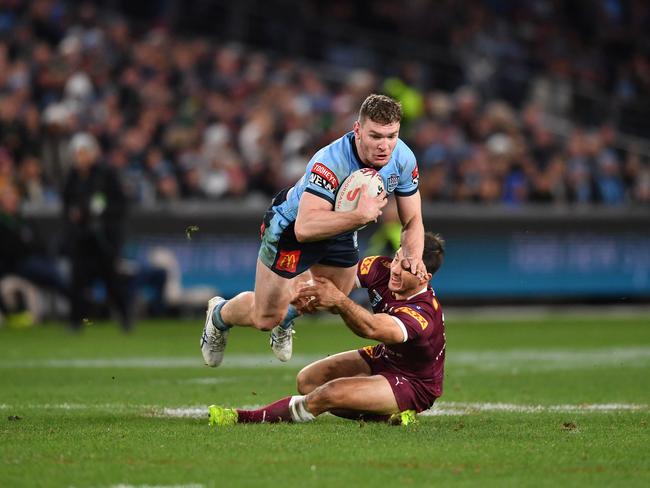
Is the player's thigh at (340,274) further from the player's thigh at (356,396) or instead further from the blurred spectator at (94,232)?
the blurred spectator at (94,232)

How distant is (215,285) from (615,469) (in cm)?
1416

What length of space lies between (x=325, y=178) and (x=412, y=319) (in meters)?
1.05

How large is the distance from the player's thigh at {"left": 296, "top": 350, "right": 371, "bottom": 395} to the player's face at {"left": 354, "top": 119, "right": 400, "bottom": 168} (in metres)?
1.34

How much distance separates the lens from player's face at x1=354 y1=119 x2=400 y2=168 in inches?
316

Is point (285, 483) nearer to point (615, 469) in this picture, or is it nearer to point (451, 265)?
point (615, 469)

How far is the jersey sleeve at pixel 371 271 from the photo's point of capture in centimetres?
864

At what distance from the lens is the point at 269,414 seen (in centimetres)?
824

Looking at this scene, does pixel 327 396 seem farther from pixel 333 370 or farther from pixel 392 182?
pixel 392 182

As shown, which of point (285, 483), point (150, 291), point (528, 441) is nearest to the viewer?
point (285, 483)

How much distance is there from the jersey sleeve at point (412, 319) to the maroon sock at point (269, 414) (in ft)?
3.08

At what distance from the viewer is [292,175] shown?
21.0 meters

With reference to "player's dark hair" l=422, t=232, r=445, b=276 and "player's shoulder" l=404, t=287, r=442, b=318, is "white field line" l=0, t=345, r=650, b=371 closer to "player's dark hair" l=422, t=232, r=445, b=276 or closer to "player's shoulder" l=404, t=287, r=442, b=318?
"player's dark hair" l=422, t=232, r=445, b=276

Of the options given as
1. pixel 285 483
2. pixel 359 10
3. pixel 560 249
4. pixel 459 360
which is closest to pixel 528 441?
pixel 285 483

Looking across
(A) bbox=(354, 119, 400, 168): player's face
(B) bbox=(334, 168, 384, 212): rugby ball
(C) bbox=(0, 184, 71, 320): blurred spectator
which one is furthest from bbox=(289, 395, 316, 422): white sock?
(C) bbox=(0, 184, 71, 320): blurred spectator
